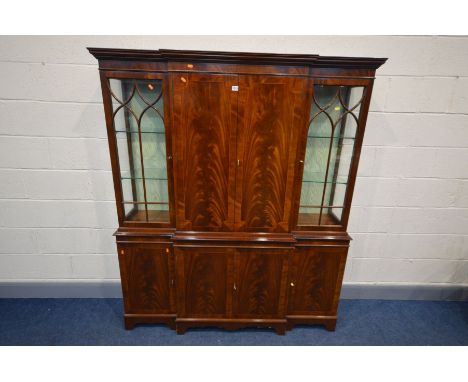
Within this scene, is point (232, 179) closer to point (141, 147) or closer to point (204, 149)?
point (204, 149)

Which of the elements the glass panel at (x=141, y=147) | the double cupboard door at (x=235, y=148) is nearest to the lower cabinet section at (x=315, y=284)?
the double cupboard door at (x=235, y=148)

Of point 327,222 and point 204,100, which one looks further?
point 327,222

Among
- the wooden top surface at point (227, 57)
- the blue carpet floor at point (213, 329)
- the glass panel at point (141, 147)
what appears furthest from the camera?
the blue carpet floor at point (213, 329)

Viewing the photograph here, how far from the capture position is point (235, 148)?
140cm

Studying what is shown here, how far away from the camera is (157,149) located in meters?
1.54

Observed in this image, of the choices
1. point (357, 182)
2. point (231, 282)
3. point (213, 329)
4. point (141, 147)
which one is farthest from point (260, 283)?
point (141, 147)

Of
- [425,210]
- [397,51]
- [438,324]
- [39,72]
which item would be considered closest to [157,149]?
[39,72]

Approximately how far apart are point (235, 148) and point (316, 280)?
106cm

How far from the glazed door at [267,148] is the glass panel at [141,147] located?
0.50 meters

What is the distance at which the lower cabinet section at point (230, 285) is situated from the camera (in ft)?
5.19

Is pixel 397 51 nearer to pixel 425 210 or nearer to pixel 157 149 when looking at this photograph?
pixel 425 210

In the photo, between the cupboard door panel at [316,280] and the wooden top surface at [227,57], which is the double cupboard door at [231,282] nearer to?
the cupboard door panel at [316,280]

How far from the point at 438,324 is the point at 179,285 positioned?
1979 mm

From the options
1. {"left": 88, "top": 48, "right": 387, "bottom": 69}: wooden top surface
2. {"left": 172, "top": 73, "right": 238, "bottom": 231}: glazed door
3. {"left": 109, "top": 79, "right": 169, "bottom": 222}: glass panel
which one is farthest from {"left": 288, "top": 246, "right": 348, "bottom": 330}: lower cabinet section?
{"left": 88, "top": 48, "right": 387, "bottom": 69}: wooden top surface
